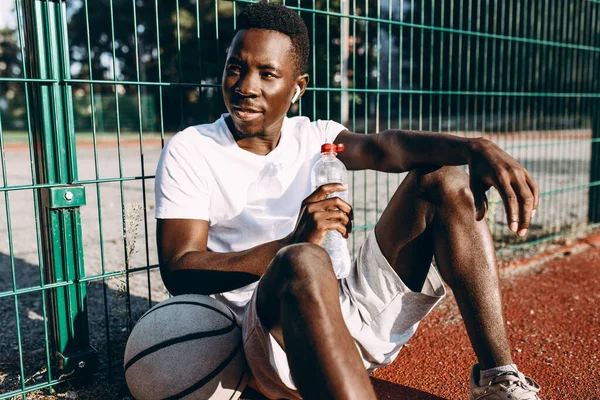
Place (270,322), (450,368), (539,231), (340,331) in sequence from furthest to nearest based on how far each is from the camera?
(539,231), (450,368), (270,322), (340,331)

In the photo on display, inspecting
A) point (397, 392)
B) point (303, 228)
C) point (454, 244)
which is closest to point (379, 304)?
point (454, 244)

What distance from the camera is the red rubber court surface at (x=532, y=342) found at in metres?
2.84

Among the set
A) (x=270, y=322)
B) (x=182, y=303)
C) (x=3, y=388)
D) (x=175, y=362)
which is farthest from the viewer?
(x=3, y=388)

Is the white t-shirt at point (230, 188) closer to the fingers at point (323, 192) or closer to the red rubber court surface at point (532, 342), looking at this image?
the fingers at point (323, 192)

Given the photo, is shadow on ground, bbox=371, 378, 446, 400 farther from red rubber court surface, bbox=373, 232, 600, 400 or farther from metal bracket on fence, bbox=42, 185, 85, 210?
metal bracket on fence, bbox=42, 185, 85, 210

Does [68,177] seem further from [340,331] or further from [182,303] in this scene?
[340,331]

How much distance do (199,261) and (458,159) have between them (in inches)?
45.1

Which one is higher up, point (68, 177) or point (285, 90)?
point (285, 90)

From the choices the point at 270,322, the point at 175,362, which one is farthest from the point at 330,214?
the point at 175,362

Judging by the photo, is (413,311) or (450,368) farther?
(450,368)

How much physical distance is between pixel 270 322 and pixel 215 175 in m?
0.80

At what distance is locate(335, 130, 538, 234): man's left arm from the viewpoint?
2043mm

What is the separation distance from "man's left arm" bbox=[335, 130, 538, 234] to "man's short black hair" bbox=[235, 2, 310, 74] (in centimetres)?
50

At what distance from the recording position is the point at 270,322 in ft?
6.34
